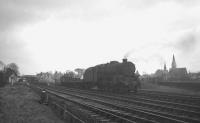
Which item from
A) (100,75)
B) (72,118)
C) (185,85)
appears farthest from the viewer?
(185,85)

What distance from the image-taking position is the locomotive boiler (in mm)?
24281

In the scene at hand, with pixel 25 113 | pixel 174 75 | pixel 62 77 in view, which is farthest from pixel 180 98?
pixel 174 75

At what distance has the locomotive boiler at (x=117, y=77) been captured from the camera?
956 inches

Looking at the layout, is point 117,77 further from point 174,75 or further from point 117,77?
point 174,75

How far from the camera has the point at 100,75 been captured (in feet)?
94.5

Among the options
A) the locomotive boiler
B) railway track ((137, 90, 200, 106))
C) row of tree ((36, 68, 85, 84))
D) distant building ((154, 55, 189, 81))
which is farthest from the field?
→ distant building ((154, 55, 189, 81))

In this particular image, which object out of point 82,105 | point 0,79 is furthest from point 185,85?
point 0,79

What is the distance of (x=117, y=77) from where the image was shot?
2453cm

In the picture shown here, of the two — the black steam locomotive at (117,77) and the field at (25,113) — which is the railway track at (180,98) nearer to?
the black steam locomotive at (117,77)

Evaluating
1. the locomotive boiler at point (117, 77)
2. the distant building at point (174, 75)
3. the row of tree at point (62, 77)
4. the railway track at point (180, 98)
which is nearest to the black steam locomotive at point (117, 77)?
the locomotive boiler at point (117, 77)

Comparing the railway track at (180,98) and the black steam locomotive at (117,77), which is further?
the black steam locomotive at (117,77)

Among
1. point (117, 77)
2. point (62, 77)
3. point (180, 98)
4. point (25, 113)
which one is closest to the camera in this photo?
point (25, 113)

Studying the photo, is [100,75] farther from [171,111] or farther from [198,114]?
[198,114]

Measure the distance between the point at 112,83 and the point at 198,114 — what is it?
1556cm
